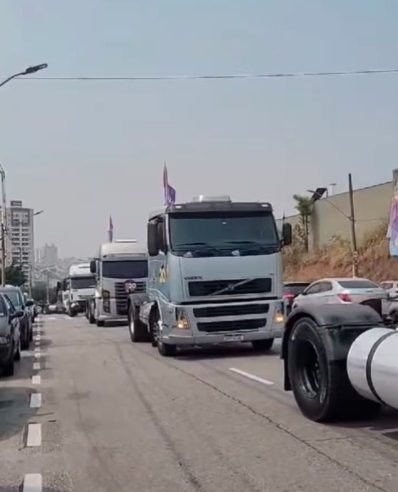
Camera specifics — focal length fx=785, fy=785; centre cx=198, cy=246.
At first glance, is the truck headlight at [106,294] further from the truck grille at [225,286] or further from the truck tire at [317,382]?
the truck tire at [317,382]

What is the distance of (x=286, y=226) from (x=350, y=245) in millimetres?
38616

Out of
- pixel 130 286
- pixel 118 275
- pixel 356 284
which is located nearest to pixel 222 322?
pixel 356 284

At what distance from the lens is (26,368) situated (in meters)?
15.7

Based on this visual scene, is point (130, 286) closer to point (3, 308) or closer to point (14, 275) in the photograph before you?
point (3, 308)

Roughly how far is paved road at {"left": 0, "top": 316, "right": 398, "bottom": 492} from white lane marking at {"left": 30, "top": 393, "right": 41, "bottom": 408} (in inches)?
0.9

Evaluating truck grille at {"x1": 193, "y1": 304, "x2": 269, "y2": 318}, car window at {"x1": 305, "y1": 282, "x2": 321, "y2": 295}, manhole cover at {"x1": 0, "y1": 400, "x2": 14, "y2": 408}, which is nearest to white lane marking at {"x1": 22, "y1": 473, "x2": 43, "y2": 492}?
manhole cover at {"x1": 0, "y1": 400, "x2": 14, "y2": 408}

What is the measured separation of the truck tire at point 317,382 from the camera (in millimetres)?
8199

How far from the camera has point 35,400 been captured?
11.1m

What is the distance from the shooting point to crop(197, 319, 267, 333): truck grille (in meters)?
15.8

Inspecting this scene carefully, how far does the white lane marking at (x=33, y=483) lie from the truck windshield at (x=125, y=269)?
22081 millimetres

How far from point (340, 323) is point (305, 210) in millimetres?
53266

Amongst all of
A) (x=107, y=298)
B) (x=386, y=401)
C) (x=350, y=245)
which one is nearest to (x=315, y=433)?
(x=386, y=401)

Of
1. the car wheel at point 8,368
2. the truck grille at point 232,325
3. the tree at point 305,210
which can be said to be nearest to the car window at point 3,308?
the car wheel at point 8,368

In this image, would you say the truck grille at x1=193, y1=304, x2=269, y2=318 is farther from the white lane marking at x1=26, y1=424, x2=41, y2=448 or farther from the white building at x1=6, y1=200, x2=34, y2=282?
the white building at x1=6, y1=200, x2=34, y2=282
